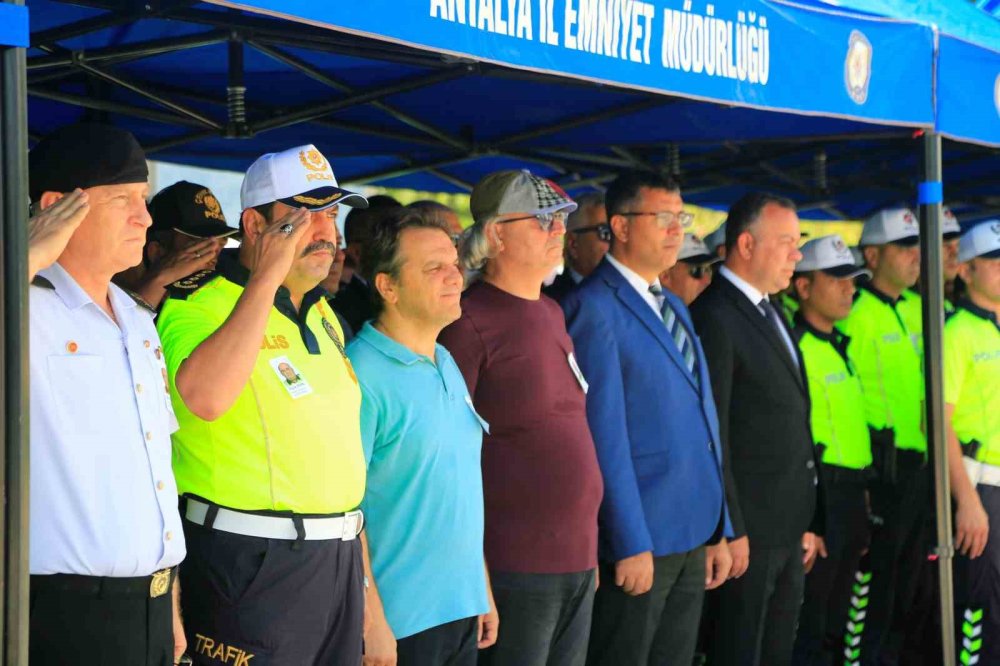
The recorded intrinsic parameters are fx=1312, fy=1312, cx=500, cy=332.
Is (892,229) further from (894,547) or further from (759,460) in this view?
(759,460)

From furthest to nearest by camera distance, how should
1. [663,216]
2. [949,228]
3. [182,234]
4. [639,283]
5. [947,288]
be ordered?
[947,288]
[949,228]
[663,216]
[639,283]
[182,234]

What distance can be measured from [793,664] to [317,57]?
3507mm

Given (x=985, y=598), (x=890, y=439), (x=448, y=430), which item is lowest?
(x=985, y=598)

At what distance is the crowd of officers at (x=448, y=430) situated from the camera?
8.13 feet

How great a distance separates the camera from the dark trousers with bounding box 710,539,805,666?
4484mm

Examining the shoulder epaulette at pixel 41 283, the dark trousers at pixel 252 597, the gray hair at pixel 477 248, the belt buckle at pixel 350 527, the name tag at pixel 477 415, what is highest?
the gray hair at pixel 477 248

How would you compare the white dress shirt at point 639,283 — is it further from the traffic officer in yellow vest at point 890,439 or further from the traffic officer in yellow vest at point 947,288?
the traffic officer in yellow vest at point 890,439

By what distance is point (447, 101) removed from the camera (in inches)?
215

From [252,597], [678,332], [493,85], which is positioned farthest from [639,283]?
[252,597]

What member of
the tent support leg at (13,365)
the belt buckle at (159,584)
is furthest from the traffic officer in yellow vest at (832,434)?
the tent support leg at (13,365)

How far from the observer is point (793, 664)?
6.07 meters

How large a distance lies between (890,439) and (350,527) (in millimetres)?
3549

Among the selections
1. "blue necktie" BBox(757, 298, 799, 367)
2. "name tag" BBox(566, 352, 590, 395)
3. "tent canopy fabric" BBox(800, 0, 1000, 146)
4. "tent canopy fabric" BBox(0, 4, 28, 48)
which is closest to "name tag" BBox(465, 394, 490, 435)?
"name tag" BBox(566, 352, 590, 395)

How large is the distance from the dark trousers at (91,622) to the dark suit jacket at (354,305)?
96.3 inches
